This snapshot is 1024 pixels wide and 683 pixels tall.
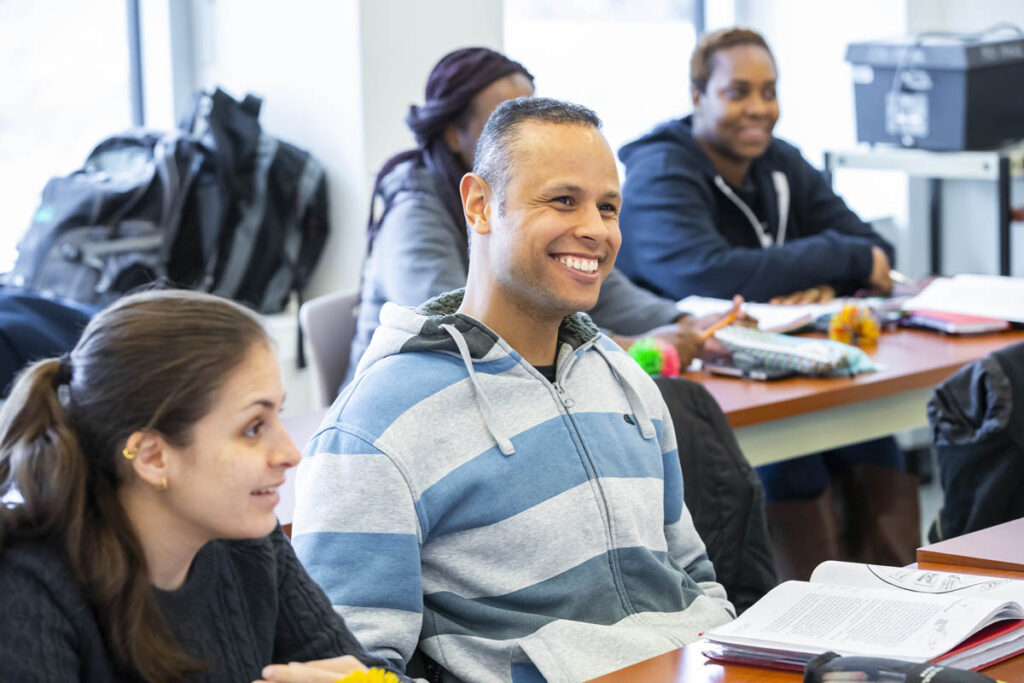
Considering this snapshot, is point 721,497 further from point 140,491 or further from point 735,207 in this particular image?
point 735,207

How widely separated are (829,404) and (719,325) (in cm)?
30

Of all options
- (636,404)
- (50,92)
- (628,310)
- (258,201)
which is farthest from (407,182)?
(50,92)

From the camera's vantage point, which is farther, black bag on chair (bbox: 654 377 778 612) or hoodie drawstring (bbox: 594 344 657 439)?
black bag on chair (bbox: 654 377 778 612)

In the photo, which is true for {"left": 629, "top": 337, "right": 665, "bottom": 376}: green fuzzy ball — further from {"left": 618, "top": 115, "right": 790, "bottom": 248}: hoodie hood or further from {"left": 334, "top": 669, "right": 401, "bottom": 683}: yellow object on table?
{"left": 334, "top": 669, "right": 401, "bottom": 683}: yellow object on table

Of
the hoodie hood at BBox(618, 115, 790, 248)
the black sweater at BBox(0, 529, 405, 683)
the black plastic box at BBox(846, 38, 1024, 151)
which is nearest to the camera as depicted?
the black sweater at BBox(0, 529, 405, 683)

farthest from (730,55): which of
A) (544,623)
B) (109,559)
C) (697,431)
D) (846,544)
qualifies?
(109,559)

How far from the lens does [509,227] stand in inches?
62.1

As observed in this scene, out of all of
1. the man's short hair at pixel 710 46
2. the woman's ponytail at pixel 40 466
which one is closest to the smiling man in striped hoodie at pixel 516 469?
the woman's ponytail at pixel 40 466

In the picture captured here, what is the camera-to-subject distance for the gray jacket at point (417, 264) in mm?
2520

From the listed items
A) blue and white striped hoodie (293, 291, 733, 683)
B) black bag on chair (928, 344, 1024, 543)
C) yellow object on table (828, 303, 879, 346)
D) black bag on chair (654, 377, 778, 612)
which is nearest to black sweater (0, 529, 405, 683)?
blue and white striped hoodie (293, 291, 733, 683)

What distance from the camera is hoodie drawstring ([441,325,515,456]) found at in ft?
4.88

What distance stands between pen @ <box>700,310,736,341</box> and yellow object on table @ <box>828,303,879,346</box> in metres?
0.25

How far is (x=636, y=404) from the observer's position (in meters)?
1.64

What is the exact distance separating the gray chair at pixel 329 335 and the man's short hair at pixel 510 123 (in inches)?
38.5
